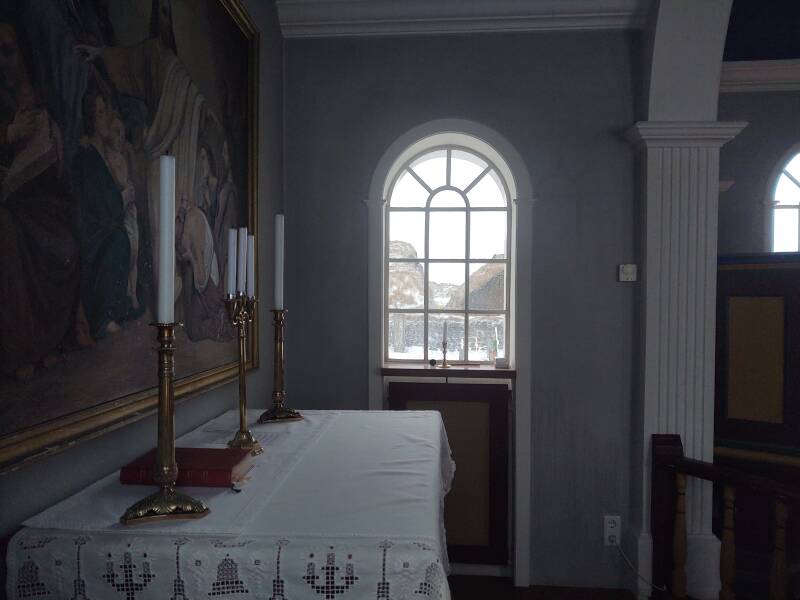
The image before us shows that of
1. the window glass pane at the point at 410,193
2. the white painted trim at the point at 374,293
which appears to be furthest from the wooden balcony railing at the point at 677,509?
the window glass pane at the point at 410,193

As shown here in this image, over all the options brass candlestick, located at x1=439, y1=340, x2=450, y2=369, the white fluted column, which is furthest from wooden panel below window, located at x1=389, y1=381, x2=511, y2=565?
the white fluted column

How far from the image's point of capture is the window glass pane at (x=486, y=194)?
314cm

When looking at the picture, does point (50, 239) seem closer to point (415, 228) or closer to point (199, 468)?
point (199, 468)

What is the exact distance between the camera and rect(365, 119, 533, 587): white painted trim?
9.16 ft

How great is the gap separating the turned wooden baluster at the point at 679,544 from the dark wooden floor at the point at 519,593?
28 cm

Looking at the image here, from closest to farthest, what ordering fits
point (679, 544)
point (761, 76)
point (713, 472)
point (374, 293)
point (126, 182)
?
point (126, 182)
point (713, 472)
point (679, 544)
point (374, 293)
point (761, 76)

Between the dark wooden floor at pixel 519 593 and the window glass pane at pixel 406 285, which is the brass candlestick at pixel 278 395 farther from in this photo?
the dark wooden floor at pixel 519 593

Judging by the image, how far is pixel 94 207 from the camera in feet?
3.81

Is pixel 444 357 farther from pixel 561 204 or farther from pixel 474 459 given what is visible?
pixel 561 204

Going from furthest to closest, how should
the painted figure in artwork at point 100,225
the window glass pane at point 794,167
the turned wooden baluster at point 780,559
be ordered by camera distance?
the window glass pane at point 794,167 → the turned wooden baluster at point 780,559 → the painted figure in artwork at point 100,225

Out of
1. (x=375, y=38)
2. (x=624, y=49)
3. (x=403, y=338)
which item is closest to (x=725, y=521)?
(x=403, y=338)

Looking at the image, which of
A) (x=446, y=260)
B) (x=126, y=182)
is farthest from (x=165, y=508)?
(x=446, y=260)

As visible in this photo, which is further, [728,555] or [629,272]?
[629,272]

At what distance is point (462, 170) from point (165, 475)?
2622 mm
